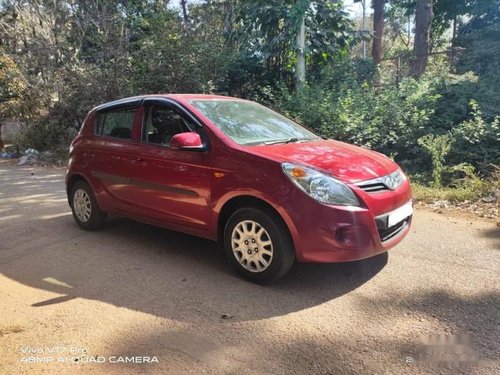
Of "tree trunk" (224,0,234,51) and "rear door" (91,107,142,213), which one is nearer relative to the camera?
"rear door" (91,107,142,213)

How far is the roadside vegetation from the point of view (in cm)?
859

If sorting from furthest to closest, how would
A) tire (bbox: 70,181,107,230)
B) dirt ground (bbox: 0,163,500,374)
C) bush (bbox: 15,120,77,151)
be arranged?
bush (bbox: 15,120,77,151) → tire (bbox: 70,181,107,230) → dirt ground (bbox: 0,163,500,374)

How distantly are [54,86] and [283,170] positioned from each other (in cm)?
1331

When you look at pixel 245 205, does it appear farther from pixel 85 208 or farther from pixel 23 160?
pixel 23 160

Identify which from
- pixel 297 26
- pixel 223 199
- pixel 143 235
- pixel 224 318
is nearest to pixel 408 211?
pixel 223 199

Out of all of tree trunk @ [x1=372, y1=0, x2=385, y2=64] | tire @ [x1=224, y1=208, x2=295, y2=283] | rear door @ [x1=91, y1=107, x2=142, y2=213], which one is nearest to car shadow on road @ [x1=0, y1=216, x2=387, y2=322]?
tire @ [x1=224, y1=208, x2=295, y2=283]

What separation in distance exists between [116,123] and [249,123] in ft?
5.71

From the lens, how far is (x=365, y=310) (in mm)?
3500

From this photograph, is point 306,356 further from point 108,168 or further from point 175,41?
point 175,41

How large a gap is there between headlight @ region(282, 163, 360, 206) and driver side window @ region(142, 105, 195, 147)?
1.34m

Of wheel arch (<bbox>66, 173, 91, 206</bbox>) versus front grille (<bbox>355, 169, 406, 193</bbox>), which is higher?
front grille (<bbox>355, 169, 406, 193</bbox>)

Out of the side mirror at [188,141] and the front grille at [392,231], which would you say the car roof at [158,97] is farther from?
the front grille at [392,231]

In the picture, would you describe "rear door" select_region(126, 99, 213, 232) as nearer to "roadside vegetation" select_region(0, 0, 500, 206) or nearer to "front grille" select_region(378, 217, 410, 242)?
"front grille" select_region(378, 217, 410, 242)

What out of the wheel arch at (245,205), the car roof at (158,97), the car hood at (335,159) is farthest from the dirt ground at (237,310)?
the car roof at (158,97)
